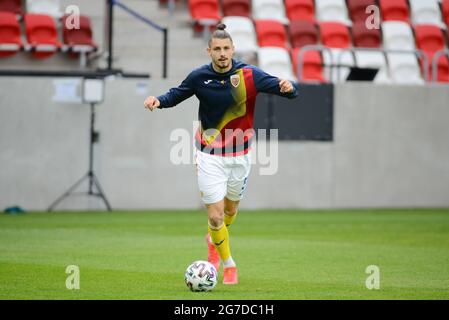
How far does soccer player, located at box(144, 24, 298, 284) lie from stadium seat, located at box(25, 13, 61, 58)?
13.2 metres

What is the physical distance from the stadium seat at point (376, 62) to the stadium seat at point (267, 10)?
2.01m

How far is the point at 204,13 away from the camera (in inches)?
1015

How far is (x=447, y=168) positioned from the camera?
24359 millimetres

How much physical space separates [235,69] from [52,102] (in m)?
11.7

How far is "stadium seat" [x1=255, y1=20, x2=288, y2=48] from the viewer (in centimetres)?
2603

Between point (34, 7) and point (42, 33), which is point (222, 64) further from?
point (34, 7)

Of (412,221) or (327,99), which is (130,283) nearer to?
(412,221)

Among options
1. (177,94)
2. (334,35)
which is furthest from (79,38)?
(177,94)

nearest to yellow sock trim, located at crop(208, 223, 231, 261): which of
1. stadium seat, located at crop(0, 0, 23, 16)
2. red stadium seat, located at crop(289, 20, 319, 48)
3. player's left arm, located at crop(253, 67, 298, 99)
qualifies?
player's left arm, located at crop(253, 67, 298, 99)

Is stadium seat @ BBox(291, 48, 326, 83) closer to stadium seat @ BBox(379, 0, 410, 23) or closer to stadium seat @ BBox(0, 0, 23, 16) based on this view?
stadium seat @ BBox(379, 0, 410, 23)

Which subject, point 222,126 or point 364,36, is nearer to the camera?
point 222,126

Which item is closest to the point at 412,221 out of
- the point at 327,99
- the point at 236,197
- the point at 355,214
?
the point at 355,214

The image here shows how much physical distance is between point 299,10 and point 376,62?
236 centimetres
